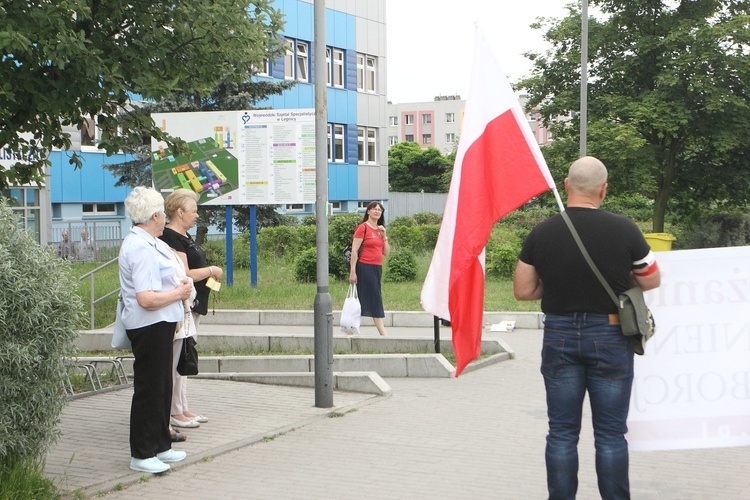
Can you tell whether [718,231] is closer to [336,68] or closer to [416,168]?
[336,68]

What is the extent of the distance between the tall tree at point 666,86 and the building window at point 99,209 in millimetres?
16747

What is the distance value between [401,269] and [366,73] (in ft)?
103

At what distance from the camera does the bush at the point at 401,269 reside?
2206 centimetres

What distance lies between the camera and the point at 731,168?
35.8m

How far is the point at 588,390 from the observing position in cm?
514

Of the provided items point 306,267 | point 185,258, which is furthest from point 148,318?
point 306,267

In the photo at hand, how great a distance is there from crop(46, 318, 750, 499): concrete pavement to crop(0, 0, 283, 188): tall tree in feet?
8.79

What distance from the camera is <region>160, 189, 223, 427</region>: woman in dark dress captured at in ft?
25.6

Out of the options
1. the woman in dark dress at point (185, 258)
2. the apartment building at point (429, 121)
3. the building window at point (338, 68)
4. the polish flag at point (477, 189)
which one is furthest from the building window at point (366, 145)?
the apartment building at point (429, 121)

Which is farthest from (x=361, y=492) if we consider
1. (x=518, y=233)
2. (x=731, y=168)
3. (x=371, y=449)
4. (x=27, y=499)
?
(x=731, y=168)

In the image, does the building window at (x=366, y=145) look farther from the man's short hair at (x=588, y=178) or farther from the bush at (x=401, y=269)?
the man's short hair at (x=588, y=178)

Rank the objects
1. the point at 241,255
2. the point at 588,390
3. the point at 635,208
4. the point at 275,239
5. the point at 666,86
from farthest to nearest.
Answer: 1. the point at 635,208
2. the point at 666,86
3. the point at 275,239
4. the point at 241,255
5. the point at 588,390

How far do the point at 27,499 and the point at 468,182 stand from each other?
3.00 m

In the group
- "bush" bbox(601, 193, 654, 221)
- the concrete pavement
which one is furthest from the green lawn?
"bush" bbox(601, 193, 654, 221)
